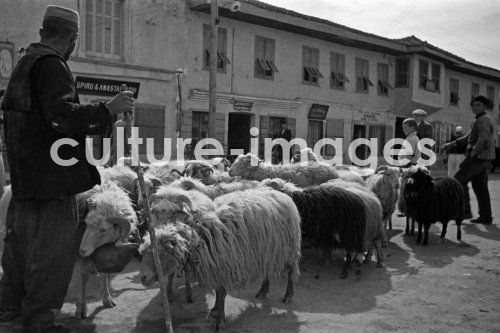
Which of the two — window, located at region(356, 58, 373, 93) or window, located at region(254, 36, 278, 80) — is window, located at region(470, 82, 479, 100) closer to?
window, located at region(356, 58, 373, 93)

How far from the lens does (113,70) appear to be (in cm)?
1531

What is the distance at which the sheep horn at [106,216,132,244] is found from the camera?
13.6 ft

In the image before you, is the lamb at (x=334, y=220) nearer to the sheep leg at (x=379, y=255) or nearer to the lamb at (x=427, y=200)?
the sheep leg at (x=379, y=255)

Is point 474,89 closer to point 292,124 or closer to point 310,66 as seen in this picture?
point 310,66

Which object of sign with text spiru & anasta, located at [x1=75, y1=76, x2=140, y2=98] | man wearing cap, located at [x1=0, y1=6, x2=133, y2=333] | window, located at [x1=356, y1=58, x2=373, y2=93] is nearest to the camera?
man wearing cap, located at [x1=0, y1=6, x2=133, y2=333]

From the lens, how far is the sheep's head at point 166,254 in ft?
12.3

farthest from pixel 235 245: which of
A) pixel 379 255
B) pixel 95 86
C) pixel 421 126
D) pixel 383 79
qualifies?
pixel 383 79

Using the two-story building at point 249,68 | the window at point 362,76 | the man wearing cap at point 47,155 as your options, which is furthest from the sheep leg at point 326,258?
the window at point 362,76

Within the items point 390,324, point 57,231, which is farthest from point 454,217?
point 57,231

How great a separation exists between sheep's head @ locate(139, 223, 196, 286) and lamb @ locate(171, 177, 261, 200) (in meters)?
2.06

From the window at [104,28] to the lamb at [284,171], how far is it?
9.20 metres

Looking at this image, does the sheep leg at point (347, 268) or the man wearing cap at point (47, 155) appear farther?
the sheep leg at point (347, 268)

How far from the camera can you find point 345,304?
4.80m

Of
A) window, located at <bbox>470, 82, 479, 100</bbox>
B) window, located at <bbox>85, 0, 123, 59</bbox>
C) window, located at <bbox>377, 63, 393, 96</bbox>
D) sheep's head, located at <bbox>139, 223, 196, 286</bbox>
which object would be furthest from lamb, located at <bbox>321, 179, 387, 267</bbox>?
window, located at <bbox>470, 82, 479, 100</bbox>
